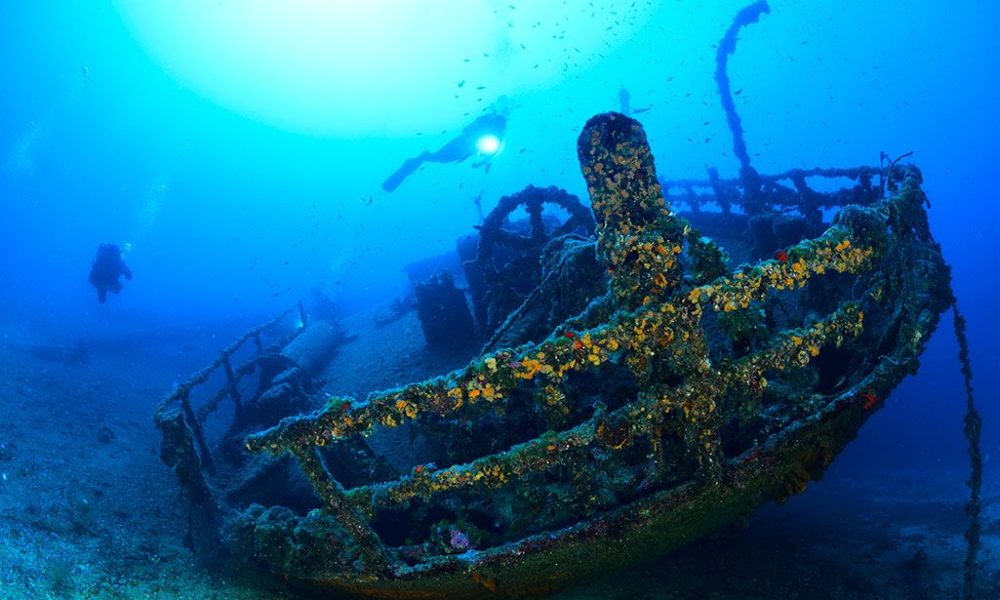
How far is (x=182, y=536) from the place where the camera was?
552 cm

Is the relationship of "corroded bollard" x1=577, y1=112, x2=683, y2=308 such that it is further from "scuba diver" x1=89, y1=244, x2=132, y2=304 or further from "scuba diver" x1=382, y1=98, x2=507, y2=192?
"scuba diver" x1=89, y1=244, x2=132, y2=304

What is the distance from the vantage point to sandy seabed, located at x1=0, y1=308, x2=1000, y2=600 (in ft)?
13.9

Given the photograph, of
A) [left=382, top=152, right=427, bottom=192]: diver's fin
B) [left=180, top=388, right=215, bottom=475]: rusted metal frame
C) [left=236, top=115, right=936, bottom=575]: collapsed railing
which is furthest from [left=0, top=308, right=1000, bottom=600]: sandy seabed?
[left=382, top=152, right=427, bottom=192]: diver's fin

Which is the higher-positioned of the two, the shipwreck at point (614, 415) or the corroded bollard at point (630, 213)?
the corroded bollard at point (630, 213)

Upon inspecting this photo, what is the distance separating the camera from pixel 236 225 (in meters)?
167

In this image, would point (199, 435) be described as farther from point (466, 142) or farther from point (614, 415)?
point (466, 142)

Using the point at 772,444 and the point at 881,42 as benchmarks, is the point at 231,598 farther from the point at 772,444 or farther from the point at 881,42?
the point at 881,42

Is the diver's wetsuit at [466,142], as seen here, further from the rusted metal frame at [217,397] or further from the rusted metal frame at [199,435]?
the rusted metal frame at [199,435]

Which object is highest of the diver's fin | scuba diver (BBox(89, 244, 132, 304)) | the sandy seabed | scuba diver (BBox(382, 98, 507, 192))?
scuba diver (BBox(382, 98, 507, 192))

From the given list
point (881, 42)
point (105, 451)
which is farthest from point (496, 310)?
point (881, 42)

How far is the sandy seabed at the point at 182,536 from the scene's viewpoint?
4223mm

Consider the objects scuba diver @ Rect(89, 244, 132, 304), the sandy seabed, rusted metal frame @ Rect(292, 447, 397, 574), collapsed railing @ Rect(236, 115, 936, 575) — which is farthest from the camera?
scuba diver @ Rect(89, 244, 132, 304)

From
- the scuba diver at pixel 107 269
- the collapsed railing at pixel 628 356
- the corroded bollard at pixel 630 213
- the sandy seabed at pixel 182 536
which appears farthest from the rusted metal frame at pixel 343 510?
the scuba diver at pixel 107 269

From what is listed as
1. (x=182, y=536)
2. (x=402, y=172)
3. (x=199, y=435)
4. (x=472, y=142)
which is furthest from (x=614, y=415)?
(x=402, y=172)
